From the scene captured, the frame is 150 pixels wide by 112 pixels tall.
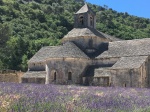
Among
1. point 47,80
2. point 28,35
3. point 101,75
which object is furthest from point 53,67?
point 28,35

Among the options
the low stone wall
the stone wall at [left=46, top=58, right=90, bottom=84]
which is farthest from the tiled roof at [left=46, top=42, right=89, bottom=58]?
the low stone wall

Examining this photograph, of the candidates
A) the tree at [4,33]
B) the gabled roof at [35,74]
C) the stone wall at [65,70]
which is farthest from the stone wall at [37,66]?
the tree at [4,33]

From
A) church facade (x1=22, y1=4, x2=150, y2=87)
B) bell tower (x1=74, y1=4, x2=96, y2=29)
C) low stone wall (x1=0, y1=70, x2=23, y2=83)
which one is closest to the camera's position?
church facade (x1=22, y1=4, x2=150, y2=87)

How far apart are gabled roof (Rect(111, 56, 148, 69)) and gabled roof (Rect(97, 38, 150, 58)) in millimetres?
1243

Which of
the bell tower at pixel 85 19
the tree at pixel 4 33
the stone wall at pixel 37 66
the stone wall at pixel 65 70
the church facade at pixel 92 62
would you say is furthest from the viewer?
the tree at pixel 4 33

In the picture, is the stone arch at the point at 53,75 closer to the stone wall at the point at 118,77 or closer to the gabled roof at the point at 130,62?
the stone wall at the point at 118,77

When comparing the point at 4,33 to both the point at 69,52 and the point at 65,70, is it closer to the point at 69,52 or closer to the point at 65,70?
the point at 69,52

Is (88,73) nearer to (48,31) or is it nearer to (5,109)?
(5,109)

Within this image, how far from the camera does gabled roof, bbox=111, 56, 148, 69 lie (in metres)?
35.3

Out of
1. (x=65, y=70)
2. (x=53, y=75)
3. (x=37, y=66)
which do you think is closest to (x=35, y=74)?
(x=37, y=66)

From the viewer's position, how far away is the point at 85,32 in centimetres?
4469

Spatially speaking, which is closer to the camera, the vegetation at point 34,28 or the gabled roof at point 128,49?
the gabled roof at point 128,49

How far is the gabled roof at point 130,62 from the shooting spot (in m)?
35.3

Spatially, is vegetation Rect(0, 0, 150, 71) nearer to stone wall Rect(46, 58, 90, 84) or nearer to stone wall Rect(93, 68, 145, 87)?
stone wall Rect(46, 58, 90, 84)
